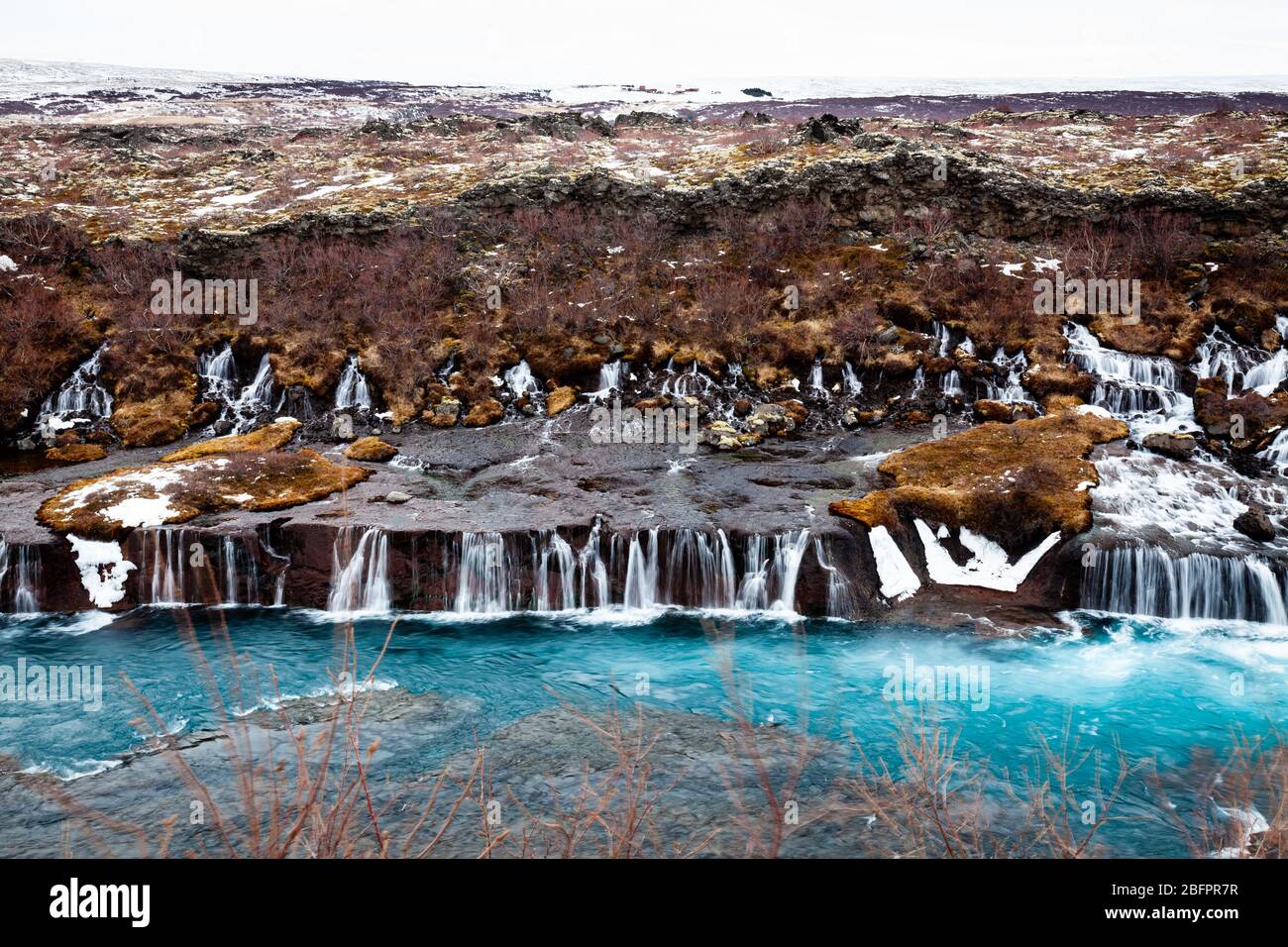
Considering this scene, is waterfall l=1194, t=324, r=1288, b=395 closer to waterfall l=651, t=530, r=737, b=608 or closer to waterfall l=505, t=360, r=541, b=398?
waterfall l=651, t=530, r=737, b=608

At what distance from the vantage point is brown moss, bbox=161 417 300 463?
17828mm

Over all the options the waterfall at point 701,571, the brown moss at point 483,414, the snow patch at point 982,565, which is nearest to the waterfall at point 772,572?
the waterfall at point 701,571

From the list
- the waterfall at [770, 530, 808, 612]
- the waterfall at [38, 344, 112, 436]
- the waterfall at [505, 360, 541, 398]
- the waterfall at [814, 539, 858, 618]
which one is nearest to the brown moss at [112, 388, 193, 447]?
the waterfall at [38, 344, 112, 436]

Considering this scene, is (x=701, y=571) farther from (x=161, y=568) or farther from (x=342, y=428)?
(x=342, y=428)

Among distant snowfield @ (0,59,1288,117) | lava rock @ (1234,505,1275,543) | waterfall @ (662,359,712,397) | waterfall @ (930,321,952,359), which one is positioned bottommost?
lava rock @ (1234,505,1275,543)

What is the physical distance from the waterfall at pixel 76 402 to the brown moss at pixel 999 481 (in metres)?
19.7

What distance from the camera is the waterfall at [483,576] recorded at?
14133 millimetres

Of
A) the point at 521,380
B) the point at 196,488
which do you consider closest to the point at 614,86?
the point at 521,380

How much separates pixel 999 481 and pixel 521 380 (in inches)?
513

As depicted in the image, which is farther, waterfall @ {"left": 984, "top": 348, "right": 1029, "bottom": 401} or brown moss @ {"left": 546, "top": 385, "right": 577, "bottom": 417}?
brown moss @ {"left": 546, "top": 385, "right": 577, "bottom": 417}

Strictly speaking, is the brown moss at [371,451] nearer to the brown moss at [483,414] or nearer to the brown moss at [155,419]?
the brown moss at [483,414]

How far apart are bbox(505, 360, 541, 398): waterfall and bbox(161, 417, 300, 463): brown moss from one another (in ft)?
19.0

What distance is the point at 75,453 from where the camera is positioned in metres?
18.7
